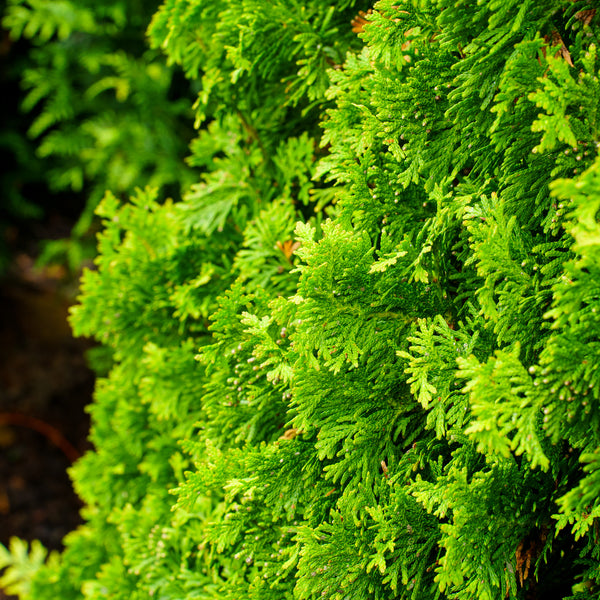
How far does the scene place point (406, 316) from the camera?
4.45 ft

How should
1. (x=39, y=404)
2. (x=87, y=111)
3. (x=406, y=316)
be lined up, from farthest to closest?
(x=39, y=404) < (x=87, y=111) < (x=406, y=316)

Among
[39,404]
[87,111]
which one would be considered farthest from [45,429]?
[87,111]

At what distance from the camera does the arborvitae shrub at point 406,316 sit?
3.61ft

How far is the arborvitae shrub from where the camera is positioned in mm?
1101

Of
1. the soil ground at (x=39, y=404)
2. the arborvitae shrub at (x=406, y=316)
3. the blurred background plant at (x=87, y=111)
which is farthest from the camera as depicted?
the soil ground at (x=39, y=404)

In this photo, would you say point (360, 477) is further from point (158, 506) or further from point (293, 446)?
point (158, 506)

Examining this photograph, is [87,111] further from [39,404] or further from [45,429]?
[45,429]

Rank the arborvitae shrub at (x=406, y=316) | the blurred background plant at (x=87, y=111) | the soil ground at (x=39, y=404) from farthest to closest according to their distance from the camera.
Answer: the soil ground at (x=39, y=404), the blurred background plant at (x=87, y=111), the arborvitae shrub at (x=406, y=316)

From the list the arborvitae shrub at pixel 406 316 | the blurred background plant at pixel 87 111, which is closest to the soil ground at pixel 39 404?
the blurred background plant at pixel 87 111

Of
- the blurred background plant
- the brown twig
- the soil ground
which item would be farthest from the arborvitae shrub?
the brown twig

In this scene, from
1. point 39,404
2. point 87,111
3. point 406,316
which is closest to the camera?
point 406,316

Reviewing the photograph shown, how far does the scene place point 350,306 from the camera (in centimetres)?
131

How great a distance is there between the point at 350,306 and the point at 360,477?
0.43 meters

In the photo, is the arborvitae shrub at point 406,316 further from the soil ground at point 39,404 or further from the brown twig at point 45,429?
the brown twig at point 45,429
